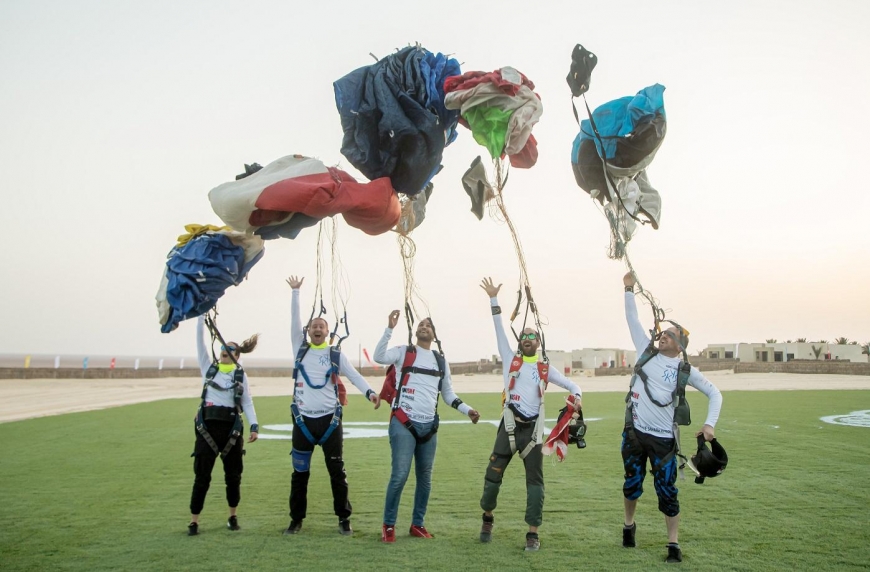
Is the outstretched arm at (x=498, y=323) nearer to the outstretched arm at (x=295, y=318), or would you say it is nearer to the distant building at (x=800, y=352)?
the outstretched arm at (x=295, y=318)

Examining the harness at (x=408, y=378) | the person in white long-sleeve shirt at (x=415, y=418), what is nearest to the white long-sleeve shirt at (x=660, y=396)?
the person in white long-sleeve shirt at (x=415, y=418)

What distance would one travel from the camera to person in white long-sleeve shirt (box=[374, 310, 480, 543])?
209 inches

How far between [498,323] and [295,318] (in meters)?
1.87

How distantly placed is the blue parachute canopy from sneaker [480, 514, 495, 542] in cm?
301

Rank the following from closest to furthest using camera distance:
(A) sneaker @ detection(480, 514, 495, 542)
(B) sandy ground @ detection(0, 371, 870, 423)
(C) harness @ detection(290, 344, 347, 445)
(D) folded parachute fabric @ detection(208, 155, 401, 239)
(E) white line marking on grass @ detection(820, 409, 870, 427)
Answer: (D) folded parachute fabric @ detection(208, 155, 401, 239), (A) sneaker @ detection(480, 514, 495, 542), (C) harness @ detection(290, 344, 347, 445), (E) white line marking on grass @ detection(820, 409, 870, 427), (B) sandy ground @ detection(0, 371, 870, 423)

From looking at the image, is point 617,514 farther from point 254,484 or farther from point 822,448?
point 822,448

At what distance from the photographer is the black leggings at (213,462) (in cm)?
557

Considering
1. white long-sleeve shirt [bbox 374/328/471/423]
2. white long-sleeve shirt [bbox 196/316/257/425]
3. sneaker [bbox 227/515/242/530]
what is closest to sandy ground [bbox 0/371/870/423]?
white long-sleeve shirt [bbox 196/316/257/425]

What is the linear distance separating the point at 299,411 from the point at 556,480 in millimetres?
3281

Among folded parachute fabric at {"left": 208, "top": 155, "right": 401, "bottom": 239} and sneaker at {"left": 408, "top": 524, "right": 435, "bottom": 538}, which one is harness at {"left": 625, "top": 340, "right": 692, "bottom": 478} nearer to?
sneaker at {"left": 408, "top": 524, "right": 435, "bottom": 538}

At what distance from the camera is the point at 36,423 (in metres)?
14.1

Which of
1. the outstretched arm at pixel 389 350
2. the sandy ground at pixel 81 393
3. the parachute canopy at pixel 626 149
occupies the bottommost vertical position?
the sandy ground at pixel 81 393

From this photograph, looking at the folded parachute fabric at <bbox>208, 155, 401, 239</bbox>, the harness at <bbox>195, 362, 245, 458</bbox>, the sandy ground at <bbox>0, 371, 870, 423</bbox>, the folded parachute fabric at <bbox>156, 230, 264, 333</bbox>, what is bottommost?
the sandy ground at <bbox>0, 371, 870, 423</bbox>

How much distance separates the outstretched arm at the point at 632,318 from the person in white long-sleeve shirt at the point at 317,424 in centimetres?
233
